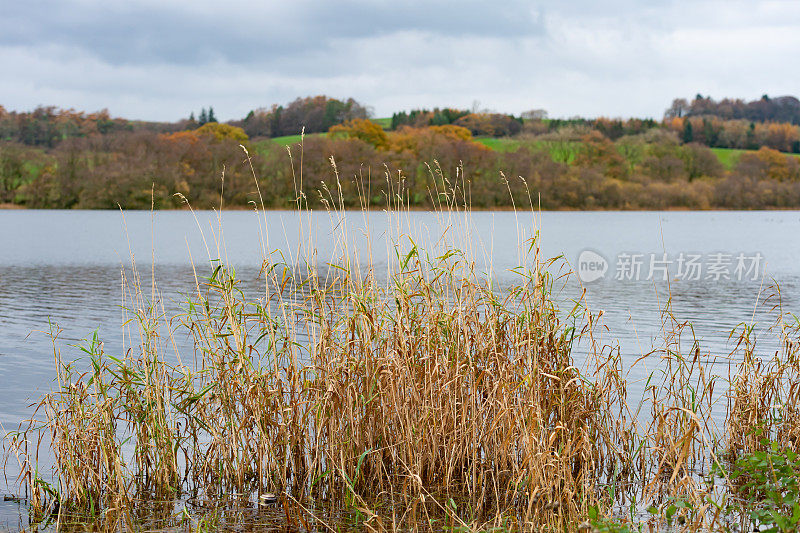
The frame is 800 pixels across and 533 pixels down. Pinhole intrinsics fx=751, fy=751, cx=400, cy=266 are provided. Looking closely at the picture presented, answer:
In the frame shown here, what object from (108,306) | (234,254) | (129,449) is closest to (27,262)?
(234,254)

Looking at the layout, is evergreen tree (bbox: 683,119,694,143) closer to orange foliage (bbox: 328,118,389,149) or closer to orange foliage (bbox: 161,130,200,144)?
orange foliage (bbox: 328,118,389,149)

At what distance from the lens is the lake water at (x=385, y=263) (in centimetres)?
974

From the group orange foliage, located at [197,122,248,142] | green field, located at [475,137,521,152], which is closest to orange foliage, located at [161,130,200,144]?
orange foliage, located at [197,122,248,142]

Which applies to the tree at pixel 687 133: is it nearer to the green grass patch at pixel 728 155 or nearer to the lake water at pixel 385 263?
the green grass patch at pixel 728 155

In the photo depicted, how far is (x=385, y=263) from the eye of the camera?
1149 inches

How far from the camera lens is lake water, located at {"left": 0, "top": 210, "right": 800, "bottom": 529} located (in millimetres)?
9742

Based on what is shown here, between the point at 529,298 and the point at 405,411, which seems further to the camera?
the point at 529,298

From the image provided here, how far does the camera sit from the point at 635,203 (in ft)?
282

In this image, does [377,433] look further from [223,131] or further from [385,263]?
[223,131]

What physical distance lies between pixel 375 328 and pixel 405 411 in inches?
29.8

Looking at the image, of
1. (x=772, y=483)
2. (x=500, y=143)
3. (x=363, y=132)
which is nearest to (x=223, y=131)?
(x=363, y=132)

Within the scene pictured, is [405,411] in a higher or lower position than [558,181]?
lower

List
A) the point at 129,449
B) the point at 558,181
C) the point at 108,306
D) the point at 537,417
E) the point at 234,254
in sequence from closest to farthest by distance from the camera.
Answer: the point at 537,417
the point at 129,449
the point at 108,306
the point at 234,254
the point at 558,181

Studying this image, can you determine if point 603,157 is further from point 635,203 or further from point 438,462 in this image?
point 438,462
